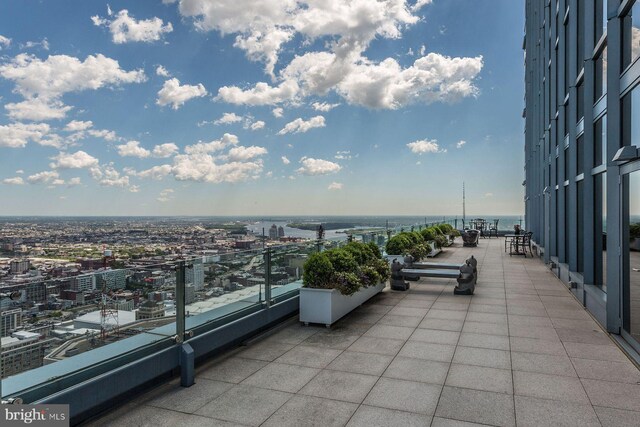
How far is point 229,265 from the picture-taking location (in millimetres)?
5188

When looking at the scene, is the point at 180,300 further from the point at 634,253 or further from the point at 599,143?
the point at 599,143

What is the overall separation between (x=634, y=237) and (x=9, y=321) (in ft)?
22.9

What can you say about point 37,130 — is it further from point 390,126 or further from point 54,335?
point 54,335

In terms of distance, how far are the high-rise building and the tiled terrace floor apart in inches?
28.6

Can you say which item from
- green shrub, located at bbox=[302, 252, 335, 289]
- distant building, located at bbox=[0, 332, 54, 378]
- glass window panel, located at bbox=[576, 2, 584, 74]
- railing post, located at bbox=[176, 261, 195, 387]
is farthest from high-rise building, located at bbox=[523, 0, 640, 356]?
distant building, located at bbox=[0, 332, 54, 378]

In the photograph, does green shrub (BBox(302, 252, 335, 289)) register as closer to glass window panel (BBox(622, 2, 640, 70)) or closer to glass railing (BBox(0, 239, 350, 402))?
glass railing (BBox(0, 239, 350, 402))

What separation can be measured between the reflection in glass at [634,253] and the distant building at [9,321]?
6791 mm

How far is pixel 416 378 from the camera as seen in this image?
436 cm

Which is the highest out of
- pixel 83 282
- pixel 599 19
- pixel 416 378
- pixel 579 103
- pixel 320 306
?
pixel 599 19

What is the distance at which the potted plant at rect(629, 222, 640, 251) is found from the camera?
546 centimetres

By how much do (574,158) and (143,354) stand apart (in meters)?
9.79

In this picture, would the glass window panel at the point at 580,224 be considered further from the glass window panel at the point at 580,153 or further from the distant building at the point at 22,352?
the distant building at the point at 22,352

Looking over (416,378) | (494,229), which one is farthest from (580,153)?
(494,229)

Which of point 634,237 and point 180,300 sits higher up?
point 634,237
